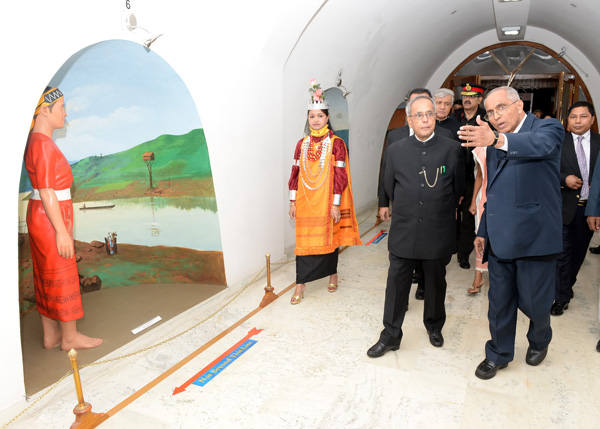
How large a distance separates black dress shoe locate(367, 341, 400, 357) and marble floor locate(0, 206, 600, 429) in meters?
0.04

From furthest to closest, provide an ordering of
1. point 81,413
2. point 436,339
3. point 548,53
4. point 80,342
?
point 548,53, point 436,339, point 80,342, point 81,413

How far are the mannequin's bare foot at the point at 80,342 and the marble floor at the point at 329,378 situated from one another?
16cm

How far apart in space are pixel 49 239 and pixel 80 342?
2.58 ft

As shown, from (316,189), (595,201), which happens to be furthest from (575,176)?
(316,189)

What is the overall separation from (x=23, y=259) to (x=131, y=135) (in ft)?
4.12

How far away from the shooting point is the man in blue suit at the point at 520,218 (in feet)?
8.39

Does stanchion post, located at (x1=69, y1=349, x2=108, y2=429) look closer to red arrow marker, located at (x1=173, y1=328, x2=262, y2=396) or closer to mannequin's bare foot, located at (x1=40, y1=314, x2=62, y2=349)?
red arrow marker, located at (x1=173, y1=328, x2=262, y2=396)

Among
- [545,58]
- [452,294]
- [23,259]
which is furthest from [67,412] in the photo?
[545,58]

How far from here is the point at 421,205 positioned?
300 centimetres

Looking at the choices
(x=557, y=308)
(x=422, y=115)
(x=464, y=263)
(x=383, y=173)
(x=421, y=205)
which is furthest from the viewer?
(x=464, y=263)

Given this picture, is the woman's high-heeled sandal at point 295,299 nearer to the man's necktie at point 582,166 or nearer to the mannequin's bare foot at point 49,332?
the mannequin's bare foot at point 49,332

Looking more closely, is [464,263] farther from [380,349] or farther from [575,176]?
[380,349]

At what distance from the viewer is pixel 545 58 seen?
423 inches

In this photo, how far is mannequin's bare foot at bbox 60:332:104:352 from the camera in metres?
3.11
